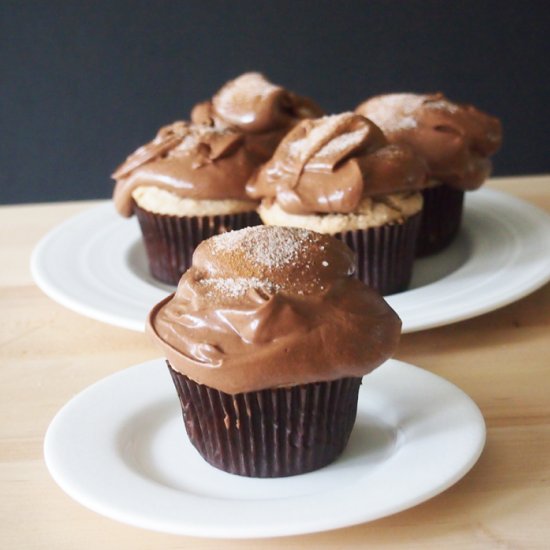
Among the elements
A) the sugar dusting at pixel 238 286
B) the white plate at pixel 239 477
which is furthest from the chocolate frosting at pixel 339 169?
the sugar dusting at pixel 238 286

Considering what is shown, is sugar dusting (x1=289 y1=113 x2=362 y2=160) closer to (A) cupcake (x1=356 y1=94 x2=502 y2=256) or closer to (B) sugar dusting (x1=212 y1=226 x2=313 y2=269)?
(A) cupcake (x1=356 y1=94 x2=502 y2=256)

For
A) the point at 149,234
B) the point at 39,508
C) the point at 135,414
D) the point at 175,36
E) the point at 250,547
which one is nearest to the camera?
the point at 250,547

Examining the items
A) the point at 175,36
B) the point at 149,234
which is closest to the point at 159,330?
the point at 149,234

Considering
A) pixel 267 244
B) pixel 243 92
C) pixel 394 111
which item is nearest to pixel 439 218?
pixel 394 111

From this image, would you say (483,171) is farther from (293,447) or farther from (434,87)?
(434,87)

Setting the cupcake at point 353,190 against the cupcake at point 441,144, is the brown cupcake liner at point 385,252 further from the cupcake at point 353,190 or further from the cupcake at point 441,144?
the cupcake at point 441,144

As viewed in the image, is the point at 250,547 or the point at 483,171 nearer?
the point at 250,547

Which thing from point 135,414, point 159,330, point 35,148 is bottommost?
point 35,148
